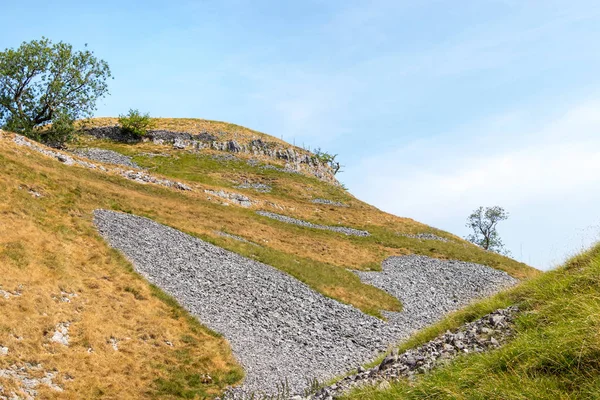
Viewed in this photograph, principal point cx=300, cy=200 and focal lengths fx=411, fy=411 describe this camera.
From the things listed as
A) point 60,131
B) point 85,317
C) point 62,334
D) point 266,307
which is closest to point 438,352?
point 62,334

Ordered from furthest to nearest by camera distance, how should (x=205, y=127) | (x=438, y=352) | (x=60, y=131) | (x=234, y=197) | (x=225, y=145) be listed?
(x=205, y=127), (x=225, y=145), (x=60, y=131), (x=234, y=197), (x=438, y=352)

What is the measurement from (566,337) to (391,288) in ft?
101

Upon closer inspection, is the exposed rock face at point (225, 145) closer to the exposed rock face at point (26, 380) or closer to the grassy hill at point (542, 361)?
the exposed rock face at point (26, 380)

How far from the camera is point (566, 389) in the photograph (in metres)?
6.52

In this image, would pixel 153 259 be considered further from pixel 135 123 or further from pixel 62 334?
pixel 135 123

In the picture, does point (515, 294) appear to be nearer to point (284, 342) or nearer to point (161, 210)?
point (284, 342)

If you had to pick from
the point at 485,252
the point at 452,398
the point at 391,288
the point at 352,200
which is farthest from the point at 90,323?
the point at 352,200

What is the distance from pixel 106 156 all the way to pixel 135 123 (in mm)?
14728

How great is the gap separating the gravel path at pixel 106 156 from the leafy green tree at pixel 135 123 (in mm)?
9893

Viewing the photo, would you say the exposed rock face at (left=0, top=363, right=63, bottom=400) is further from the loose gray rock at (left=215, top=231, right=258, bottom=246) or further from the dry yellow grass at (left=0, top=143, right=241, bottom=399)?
the loose gray rock at (left=215, top=231, right=258, bottom=246)

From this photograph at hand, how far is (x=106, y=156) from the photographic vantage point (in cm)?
7206

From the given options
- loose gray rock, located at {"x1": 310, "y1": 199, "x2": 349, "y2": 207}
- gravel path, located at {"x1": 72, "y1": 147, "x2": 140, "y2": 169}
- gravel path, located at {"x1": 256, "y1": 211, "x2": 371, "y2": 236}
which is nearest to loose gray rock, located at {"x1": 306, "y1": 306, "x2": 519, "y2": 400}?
gravel path, located at {"x1": 256, "y1": 211, "x2": 371, "y2": 236}

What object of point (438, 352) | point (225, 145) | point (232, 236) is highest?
point (225, 145)

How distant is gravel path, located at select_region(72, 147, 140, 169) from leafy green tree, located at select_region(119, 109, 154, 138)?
9.89m
